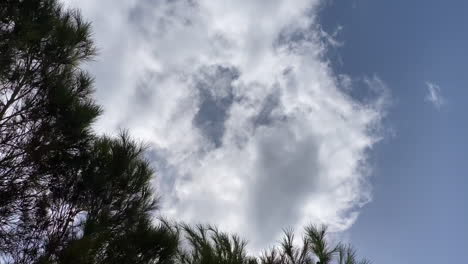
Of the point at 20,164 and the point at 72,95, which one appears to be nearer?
Answer: the point at 20,164

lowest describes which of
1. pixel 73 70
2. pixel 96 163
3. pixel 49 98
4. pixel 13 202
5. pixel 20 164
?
pixel 13 202

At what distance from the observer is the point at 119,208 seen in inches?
278

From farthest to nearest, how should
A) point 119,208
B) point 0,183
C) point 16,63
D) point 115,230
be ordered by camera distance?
point 119,208 → point 115,230 → point 16,63 → point 0,183

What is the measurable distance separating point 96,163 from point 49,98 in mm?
1495

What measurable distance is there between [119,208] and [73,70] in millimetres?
2848

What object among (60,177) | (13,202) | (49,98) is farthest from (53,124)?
(13,202)

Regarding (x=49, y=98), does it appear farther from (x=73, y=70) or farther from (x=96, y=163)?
(x=96, y=163)

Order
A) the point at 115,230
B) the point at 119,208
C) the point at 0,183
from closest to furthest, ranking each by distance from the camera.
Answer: the point at 0,183 < the point at 115,230 < the point at 119,208

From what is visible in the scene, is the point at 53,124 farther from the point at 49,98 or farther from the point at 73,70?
the point at 73,70

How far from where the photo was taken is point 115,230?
6.63 metres

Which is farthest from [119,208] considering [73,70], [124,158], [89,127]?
[73,70]

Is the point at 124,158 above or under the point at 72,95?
under

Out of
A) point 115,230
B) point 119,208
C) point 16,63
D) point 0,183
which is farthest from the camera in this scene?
point 119,208

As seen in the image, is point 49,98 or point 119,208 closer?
point 49,98
